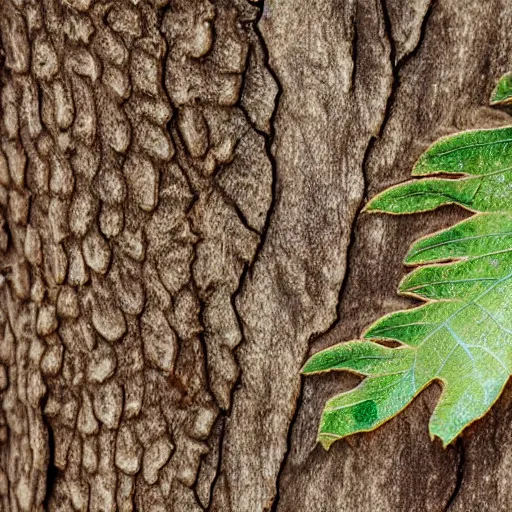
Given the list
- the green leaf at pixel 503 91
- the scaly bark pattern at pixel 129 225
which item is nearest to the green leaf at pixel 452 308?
the green leaf at pixel 503 91

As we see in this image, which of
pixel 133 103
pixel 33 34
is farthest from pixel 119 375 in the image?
pixel 33 34

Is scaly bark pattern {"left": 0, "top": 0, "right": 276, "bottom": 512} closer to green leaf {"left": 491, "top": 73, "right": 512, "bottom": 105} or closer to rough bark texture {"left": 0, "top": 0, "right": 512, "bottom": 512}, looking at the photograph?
rough bark texture {"left": 0, "top": 0, "right": 512, "bottom": 512}

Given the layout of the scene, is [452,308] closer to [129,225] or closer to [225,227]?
[225,227]

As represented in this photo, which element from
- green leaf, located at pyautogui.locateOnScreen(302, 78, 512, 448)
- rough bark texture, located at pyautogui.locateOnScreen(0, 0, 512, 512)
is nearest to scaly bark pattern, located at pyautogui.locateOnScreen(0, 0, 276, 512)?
rough bark texture, located at pyautogui.locateOnScreen(0, 0, 512, 512)

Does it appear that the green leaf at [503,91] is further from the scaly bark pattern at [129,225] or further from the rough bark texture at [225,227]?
the scaly bark pattern at [129,225]

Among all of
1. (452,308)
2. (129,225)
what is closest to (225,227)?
(129,225)

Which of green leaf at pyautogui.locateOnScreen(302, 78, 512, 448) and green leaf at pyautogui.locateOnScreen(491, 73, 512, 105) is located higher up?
green leaf at pyautogui.locateOnScreen(491, 73, 512, 105)
